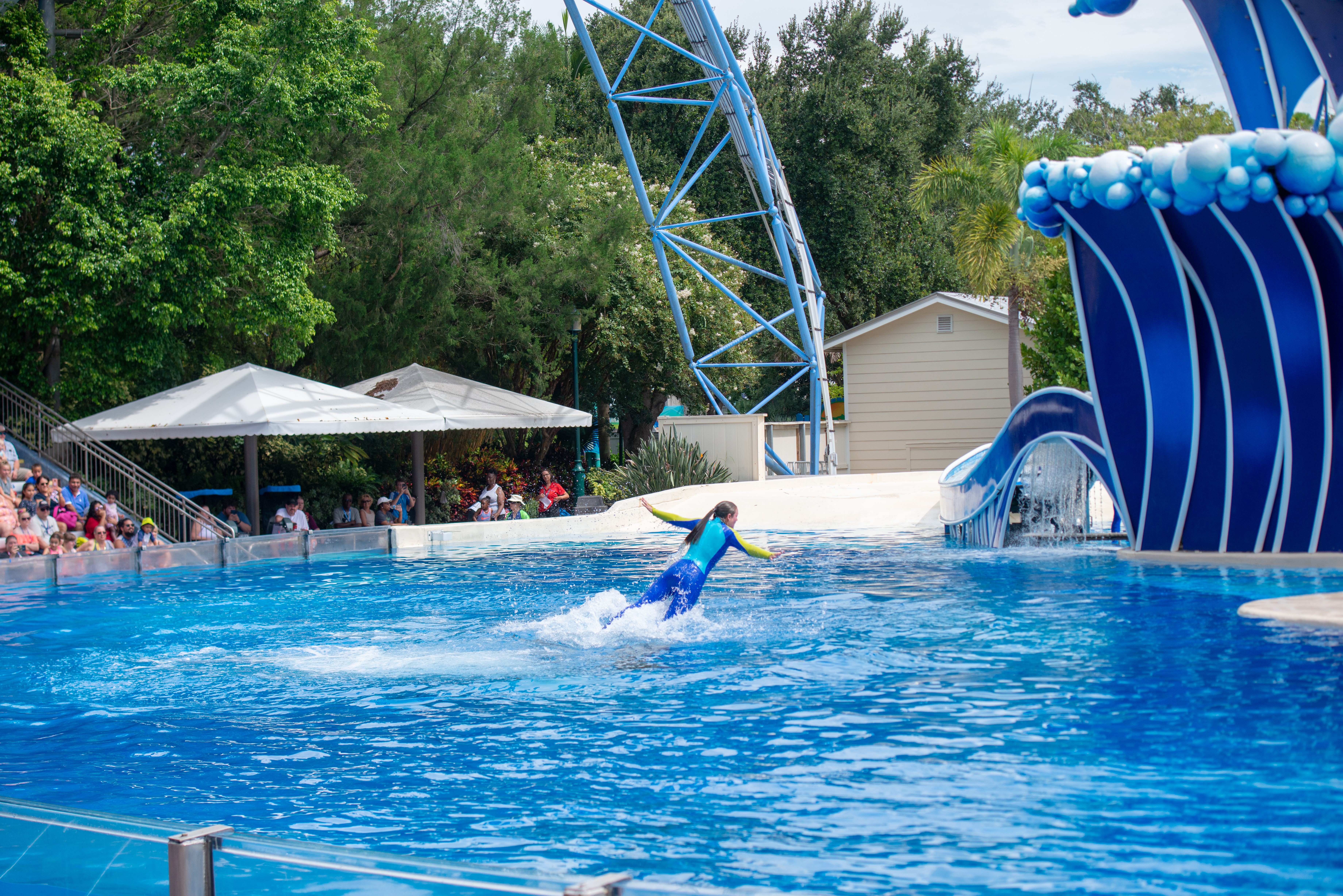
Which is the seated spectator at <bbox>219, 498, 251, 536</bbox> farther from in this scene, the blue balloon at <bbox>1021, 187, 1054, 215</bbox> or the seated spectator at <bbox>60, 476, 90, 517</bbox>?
the blue balloon at <bbox>1021, 187, 1054, 215</bbox>

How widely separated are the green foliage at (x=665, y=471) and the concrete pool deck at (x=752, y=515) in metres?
0.92

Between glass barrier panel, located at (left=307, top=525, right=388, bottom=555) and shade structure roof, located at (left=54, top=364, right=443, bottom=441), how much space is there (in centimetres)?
165

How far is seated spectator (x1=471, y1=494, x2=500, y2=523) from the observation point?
2308 cm

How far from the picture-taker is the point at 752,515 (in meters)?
23.0

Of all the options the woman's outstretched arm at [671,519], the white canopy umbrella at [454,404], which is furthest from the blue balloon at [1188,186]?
the white canopy umbrella at [454,404]

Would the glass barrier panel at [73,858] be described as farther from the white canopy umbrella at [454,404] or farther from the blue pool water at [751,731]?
the white canopy umbrella at [454,404]

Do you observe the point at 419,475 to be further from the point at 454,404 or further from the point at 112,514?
the point at 112,514

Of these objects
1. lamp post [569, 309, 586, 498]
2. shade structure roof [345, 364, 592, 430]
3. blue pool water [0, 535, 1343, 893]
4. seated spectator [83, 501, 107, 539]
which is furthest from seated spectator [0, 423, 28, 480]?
lamp post [569, 309, 586, 498]

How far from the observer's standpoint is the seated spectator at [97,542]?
55.9 ft

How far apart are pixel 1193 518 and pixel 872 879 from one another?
11.4 meters

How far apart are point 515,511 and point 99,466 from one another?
749 centimetres

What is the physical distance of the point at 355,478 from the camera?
25500 mm

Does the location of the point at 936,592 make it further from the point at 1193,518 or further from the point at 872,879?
the point at 872,879

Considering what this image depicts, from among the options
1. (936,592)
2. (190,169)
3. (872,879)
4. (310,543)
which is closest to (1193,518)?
(936,592)
